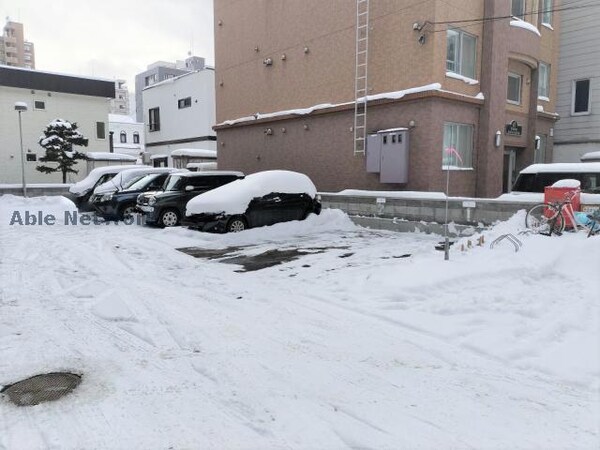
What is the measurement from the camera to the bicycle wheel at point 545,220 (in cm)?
870

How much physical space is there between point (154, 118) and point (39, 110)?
8096 millimetres

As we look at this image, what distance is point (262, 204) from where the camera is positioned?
12.4 m

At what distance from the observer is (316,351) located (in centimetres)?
457

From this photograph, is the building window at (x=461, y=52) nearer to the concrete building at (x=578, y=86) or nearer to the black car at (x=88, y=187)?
the concrete building at (x=578, y=86)

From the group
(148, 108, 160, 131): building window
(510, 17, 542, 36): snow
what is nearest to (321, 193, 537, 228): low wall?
(510, 17, 542, 36): snow

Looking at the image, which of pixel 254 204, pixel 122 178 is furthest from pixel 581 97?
pixel 122 178

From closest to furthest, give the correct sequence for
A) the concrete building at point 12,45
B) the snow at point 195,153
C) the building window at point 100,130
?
the snow at point 195,153 → the building window at point 100,130 → the concrete building at point 12,45

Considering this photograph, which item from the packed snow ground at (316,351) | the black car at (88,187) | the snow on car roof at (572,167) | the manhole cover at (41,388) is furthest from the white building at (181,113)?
the manhole cover at (41,388)

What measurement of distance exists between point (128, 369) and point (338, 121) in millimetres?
13480

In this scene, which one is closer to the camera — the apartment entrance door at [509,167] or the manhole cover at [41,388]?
the manhole cover at [41,388]

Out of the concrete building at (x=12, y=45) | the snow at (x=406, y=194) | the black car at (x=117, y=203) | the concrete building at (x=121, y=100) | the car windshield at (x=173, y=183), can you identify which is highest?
the concrete building at (x=12, y=45)

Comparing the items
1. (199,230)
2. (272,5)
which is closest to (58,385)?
(199,230)

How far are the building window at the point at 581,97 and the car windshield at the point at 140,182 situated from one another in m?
17.8

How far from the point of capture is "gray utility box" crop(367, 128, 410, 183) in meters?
13.9
